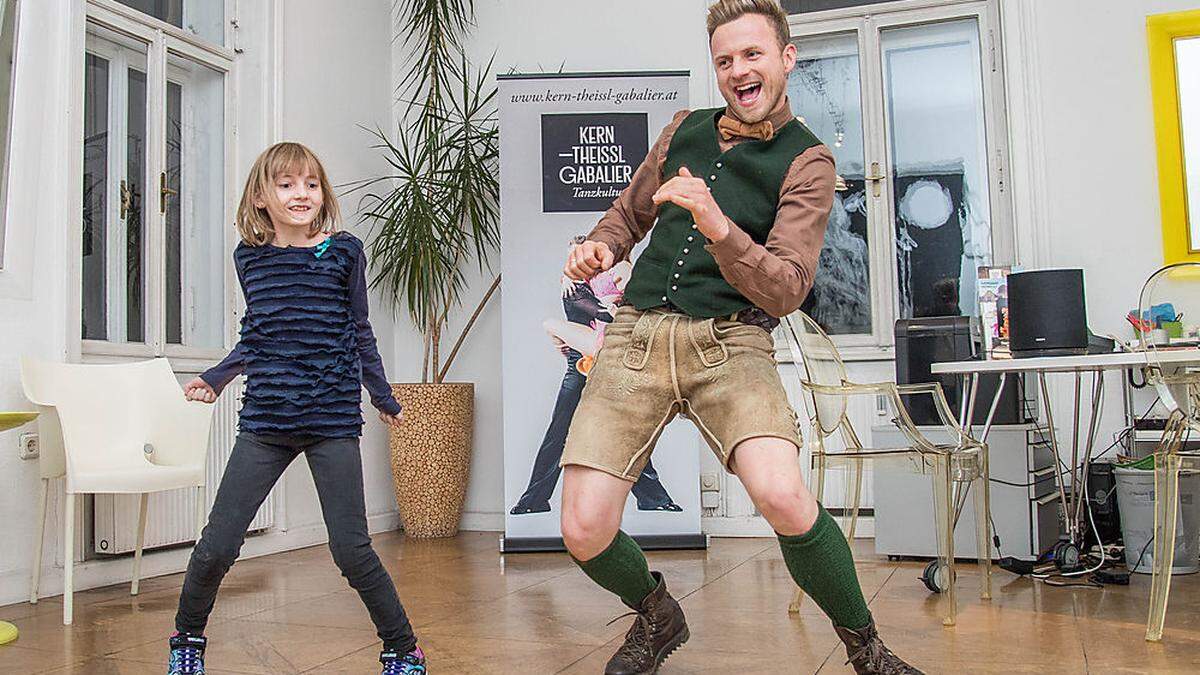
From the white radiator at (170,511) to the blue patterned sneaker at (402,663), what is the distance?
204 centimetres

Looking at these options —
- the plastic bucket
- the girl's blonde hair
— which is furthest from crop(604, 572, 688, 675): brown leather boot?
the plastic bucket

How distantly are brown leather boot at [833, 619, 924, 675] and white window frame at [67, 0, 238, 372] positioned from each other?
306 centimetres

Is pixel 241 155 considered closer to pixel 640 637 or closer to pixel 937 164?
pixel 937 164

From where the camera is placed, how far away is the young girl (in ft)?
7.44

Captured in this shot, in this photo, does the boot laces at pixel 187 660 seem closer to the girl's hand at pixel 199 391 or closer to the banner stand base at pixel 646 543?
the girl's hand at pixel 199 391

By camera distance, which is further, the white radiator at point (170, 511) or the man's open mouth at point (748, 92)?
the white radiator at point (170, 511)

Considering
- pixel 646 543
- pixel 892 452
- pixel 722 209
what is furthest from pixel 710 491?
pixel 722 209

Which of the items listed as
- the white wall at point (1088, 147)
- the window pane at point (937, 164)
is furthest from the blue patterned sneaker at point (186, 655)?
the window pane at point (937, 164)

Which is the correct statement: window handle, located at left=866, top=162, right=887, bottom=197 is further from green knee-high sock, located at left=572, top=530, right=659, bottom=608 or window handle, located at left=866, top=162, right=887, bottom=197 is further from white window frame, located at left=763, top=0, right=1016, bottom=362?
green knee-high sock, located at left=572, top=530, right=659, bottom=608

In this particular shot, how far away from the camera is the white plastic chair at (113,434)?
Answer: 3.42 metres

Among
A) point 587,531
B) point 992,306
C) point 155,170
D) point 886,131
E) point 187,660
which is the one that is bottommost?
point 187,660

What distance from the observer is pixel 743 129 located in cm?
206

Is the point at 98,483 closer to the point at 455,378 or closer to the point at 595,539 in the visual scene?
the point at 595,539

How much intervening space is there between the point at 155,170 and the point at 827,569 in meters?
3.52
